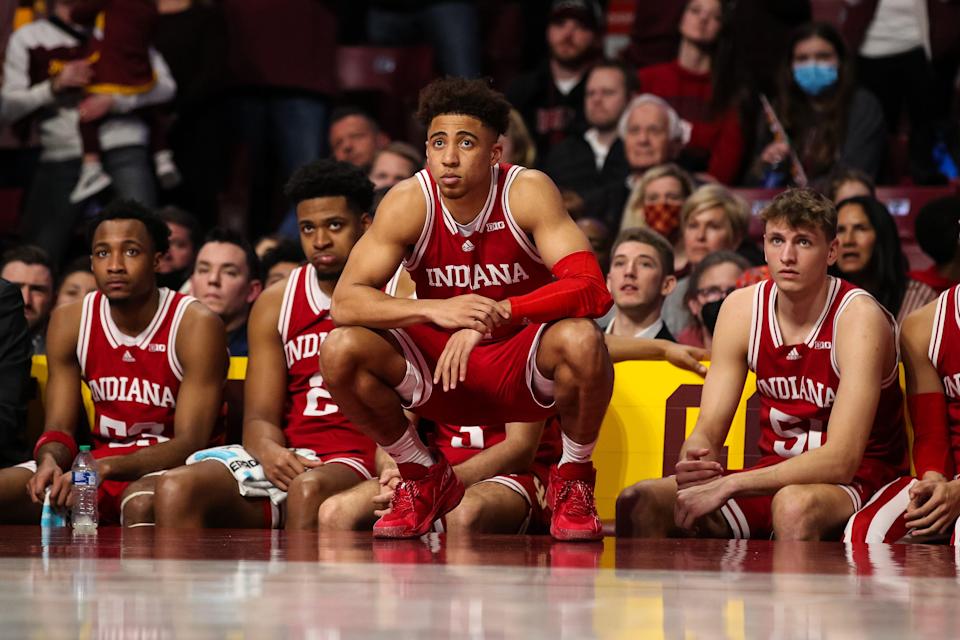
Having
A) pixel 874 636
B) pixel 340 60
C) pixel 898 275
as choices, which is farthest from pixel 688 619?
pixel 340 60

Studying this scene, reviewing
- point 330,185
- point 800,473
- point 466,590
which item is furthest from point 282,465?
point 466,590

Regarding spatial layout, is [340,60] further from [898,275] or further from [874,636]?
[874,636]

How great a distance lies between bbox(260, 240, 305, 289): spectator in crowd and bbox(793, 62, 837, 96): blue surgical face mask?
3210mm

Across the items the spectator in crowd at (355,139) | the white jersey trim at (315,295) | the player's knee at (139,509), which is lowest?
the player's knee at (139,509)

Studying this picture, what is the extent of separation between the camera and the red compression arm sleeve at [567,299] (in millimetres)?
4426

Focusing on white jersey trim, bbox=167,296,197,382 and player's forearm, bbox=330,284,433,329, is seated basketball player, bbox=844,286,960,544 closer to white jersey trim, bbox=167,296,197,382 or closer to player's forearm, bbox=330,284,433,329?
player's forearm, bbox=330,284,433,329

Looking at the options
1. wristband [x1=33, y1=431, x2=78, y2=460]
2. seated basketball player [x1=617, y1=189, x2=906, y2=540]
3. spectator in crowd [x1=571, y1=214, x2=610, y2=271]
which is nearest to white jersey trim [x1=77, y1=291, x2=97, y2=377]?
wristband [x1=33, y1=431, x2=78, y2=460]

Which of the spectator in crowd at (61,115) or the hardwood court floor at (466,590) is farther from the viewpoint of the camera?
the spectator in crowd at (61,115)

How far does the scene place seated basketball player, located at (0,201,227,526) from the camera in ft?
19.5

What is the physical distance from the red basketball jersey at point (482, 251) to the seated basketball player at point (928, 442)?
4.68 feet

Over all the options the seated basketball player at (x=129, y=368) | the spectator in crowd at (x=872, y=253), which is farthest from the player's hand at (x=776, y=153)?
the seated basketball player at (x=129, y=368)

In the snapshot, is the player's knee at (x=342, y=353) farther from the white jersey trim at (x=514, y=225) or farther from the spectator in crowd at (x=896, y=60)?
the spectator in crowd at (x=896, y=60)

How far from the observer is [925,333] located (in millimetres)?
5289

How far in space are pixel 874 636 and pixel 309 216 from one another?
12.8 ft
